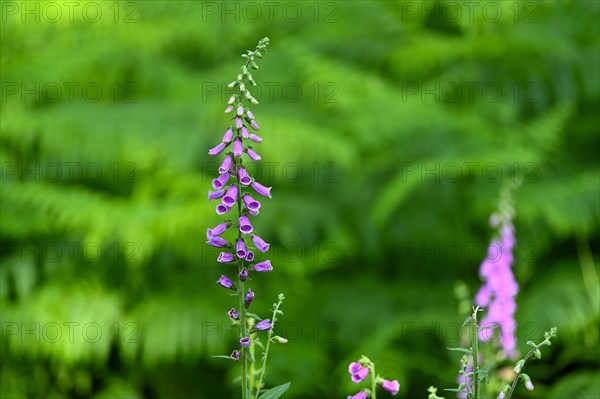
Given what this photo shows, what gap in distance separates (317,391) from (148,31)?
226 cm

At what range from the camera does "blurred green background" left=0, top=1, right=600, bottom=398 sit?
10.6 ft

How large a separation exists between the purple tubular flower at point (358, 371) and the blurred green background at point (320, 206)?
1.80 meters

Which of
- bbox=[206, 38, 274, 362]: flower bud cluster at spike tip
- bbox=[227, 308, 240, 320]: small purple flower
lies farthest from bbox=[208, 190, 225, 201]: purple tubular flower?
bbox=[227, 308, 240, 320]: small purple flower

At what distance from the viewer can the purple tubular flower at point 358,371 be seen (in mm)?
1190

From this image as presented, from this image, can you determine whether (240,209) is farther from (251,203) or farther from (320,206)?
(320,206)

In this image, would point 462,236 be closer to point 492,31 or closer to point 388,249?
point 388,249

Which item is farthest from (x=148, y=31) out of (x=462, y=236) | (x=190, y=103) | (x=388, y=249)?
(x=462, y=236)

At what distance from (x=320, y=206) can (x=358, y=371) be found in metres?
2.41

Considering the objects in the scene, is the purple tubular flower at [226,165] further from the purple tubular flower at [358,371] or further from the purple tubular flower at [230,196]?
the purple tubular flower at [358,371]

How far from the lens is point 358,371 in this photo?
4.00ft

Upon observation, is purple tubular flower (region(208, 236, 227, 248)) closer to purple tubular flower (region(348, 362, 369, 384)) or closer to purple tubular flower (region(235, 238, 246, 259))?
purple tubular flower (region(235, 238, 246, 259))

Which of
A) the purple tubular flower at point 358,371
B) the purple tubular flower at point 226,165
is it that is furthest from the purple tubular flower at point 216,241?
the purple tubular flower at point 358,371

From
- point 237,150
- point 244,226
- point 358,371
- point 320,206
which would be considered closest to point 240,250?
point 244,226

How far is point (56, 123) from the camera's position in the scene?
12.3 ft
